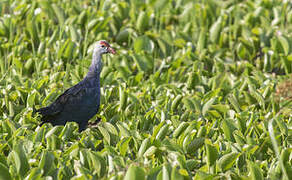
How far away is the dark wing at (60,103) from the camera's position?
17.9 feet

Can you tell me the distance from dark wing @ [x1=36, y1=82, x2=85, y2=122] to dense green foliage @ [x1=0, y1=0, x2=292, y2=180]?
182mm

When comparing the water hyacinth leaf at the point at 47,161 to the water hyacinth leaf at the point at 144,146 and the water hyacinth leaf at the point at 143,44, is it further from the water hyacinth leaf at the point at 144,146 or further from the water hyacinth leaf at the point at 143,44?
the water hyacinth leaf at the point at 143,44

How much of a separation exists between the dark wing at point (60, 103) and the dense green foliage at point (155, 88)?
18cm

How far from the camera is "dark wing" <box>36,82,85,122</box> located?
5457mm

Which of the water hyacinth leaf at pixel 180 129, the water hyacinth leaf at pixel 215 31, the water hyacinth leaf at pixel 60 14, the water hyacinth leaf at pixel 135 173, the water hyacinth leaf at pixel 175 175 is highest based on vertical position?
the water hyacinth leaf at pixel 60 14

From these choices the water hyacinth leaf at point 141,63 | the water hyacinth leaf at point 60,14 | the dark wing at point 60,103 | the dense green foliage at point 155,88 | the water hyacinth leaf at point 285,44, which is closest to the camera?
the dense green foliage at point 155,88

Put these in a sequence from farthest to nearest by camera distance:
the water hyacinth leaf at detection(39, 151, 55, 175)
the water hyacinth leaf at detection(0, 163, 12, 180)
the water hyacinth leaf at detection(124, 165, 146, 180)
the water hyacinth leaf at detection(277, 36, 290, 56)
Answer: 1. the water hyacinth leaf at detection(277, 36, 290, 56)
2. the water hyacinth leaf at detection(39, 151, 55, 175)
3. the water hyacinth leaf at detection(0, 163, 12, 180)
4. the water hyacinth leaf at detection(124, 165, 146, 180)

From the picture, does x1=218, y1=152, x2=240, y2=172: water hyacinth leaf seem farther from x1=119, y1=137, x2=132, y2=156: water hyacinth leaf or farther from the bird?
the bird

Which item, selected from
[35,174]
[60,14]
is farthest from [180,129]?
[60,14]

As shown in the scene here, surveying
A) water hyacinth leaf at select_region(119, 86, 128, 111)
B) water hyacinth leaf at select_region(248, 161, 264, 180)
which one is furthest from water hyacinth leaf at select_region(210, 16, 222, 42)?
water hyacinth leaf at select_region(248, 161, 264, 180)

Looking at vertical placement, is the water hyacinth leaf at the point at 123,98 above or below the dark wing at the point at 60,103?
below

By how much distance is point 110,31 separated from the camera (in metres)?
8.27

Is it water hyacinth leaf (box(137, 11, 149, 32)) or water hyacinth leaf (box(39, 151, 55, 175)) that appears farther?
water hyacinth leaf (box(137, 11, 149, 32))

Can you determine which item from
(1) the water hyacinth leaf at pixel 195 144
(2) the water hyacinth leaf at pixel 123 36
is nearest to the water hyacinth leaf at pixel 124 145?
(1) the water hyacinth leaf at pixel 195 144
